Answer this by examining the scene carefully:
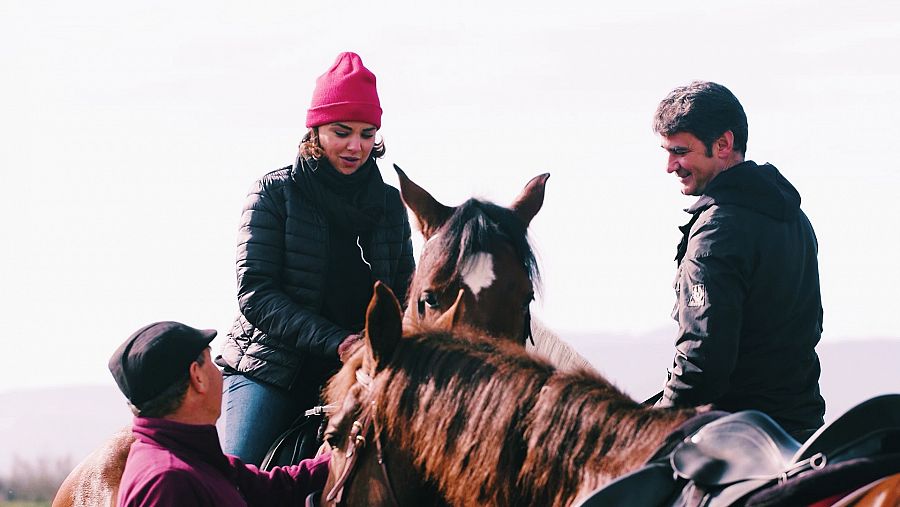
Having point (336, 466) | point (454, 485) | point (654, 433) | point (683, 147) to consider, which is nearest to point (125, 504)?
point (336, 466)

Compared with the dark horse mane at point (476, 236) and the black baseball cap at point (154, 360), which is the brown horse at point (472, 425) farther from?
the dark horse mane at point (476, 236)

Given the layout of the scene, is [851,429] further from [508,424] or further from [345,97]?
[345,97]

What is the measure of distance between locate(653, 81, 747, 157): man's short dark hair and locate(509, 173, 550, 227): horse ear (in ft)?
3.19

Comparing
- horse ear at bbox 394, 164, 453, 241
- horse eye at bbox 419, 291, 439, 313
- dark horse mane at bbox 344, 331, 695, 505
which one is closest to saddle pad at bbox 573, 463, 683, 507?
dark horse mane at bbox 344, 331, 695, 505

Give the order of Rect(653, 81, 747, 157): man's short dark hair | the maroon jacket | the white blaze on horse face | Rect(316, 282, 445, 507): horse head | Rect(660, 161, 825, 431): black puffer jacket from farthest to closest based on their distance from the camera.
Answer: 1. the white blaze on horse face
2. Rect(653, 81, 747, 157): man's short dark hair
3. Rect(660, 161, 825, 431): black puffer jacket
4. the maroon jacket
5. Rect(316, 282, 445, 507): horse head

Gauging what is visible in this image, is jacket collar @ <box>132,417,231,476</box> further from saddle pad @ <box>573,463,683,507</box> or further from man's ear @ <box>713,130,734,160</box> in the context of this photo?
man's ear @ <box>713,130,734,160</box>

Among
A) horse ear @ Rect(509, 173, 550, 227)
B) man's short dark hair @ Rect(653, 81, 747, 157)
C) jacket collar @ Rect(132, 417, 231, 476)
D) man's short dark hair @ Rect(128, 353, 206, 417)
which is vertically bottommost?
jacket collar @ Rect(132, 417, 231, 476)

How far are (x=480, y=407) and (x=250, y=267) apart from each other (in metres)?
2.32

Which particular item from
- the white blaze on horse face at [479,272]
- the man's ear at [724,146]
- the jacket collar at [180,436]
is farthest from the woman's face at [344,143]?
the jacket collar at [180,436]

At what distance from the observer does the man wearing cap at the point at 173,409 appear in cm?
355

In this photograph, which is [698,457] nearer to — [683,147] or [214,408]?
[214,408]

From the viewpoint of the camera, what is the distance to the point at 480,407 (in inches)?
124

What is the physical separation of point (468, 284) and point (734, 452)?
214cm

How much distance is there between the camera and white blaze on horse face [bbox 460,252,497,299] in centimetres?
480
